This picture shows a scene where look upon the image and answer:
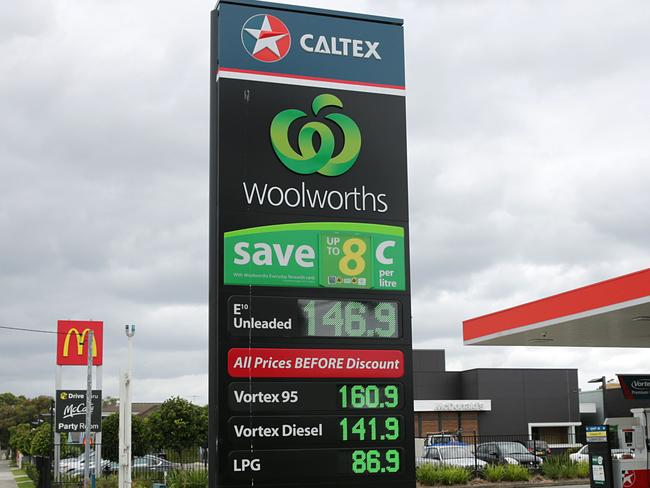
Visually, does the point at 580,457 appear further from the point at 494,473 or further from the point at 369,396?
the point at 369,396

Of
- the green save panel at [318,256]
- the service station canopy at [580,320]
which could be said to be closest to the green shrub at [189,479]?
the service station canopy at [580,320]

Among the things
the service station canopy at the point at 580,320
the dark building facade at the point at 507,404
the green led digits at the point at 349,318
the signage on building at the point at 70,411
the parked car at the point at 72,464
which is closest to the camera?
the green led digits at the point at 349,318

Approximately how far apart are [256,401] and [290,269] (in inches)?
46.1

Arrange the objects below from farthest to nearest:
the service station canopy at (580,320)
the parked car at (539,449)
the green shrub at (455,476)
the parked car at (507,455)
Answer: the parked car at (539,449) < the parked car at (507,455) < the green shrub at (455,476) < the service station canopy at (580,320)

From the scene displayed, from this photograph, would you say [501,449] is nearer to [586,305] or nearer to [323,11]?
[586,305]

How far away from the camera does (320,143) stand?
8367mm

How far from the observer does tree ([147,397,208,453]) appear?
48656 millimetres

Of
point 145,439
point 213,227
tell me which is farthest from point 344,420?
point 145,439

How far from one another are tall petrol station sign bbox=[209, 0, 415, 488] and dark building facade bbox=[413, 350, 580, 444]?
4557cm

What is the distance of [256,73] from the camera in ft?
27.3

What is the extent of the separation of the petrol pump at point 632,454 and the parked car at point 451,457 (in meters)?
12.1

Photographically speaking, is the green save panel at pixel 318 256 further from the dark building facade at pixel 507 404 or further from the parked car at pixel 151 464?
the dark building facade at pixel 507 404

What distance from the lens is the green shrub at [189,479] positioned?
84.7ft

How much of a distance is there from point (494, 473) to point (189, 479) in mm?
10805
